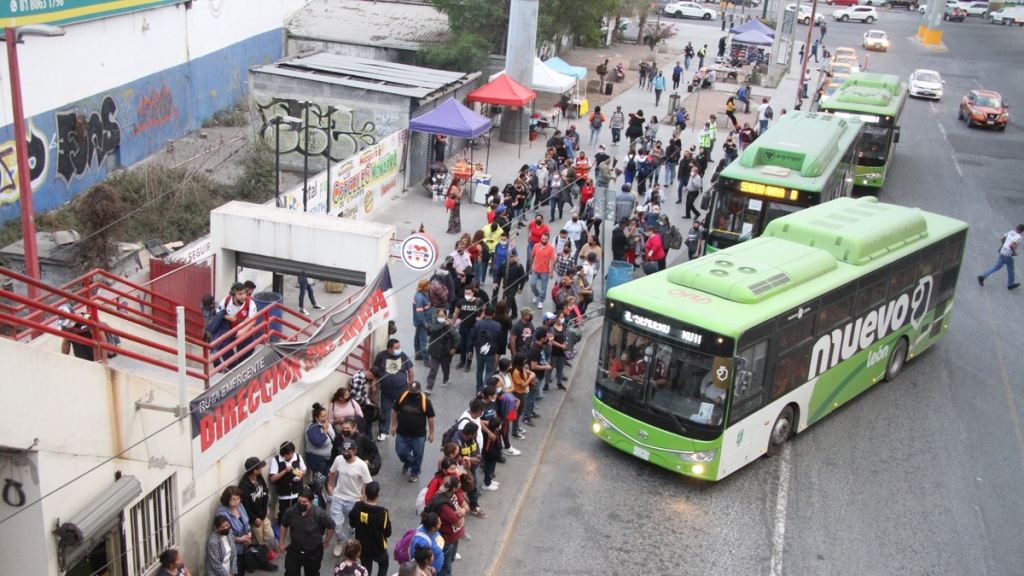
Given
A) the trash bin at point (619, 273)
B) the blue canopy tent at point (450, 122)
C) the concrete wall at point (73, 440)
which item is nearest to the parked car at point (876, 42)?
the blue canopy tent at point (450, 122)

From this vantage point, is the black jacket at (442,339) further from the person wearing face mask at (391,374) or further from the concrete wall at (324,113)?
the concrete wall at (324,113)

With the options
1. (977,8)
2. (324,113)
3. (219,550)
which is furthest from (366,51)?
(977,8)

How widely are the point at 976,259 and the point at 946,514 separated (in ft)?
40.8

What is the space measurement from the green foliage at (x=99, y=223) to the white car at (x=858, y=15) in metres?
66.0

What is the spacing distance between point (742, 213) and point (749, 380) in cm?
671

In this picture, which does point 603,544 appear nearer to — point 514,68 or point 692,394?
point 692,394

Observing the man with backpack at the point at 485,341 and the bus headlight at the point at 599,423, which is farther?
the man with backpack at the point at 485,341

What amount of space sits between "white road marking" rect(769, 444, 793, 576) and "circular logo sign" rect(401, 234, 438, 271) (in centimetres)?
621

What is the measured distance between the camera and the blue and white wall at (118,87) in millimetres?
22531

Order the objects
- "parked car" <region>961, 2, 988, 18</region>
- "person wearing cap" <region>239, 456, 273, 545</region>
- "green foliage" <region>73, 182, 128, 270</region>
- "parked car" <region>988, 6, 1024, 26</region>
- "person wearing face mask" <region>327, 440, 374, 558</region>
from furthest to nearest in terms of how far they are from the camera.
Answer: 1. "parked car" <region>961, 2, 988, 18</region>
2. "parked car" <region>988, 6, 1024, 26</region>
3. "green foliage" <region>73, 182, 128, 270</region>
4. "person wearing face mask" <region>327, 440, 374, 558</region>
5. "person wearing cap" <region>239, 456, 273, 545</region>

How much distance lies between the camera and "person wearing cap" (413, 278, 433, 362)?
15953mm

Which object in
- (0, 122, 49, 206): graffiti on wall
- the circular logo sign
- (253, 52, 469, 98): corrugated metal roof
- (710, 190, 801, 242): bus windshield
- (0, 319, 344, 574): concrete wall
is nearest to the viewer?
(0, 319, 344, 574): concrete wall

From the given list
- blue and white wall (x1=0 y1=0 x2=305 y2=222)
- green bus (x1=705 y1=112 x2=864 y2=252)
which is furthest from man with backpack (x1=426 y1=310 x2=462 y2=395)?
blue and white wall (x1=0 y1=0 x2=305 y2=222)

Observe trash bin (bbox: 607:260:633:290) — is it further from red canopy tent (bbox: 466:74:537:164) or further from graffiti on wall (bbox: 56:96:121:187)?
graffiti on wall (bbox: 56:96:121:187)
